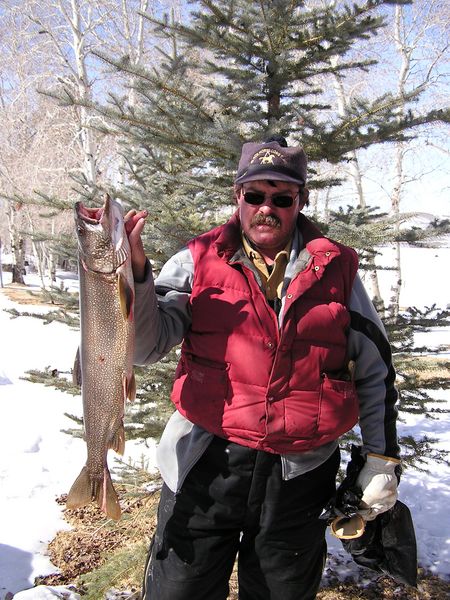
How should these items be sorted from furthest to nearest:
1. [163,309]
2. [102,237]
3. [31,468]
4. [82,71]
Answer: [82,71], [31,468], [163,309], [102,237]

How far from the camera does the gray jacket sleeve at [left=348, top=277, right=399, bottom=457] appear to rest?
221 cm

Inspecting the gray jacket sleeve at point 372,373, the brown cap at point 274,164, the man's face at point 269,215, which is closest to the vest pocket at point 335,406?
the gray jacket sleeve at point 372,373

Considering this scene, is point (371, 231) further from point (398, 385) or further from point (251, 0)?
point (251, 0)

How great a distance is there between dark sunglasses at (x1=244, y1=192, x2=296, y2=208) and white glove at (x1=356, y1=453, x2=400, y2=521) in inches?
47.5

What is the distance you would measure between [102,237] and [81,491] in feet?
3.47

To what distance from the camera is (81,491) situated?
203 cm

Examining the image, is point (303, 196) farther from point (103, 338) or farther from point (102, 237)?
point (103, 338)

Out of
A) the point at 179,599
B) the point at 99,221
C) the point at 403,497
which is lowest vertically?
the point at 403,497

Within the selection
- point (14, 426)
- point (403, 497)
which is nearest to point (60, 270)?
point (14, 426)

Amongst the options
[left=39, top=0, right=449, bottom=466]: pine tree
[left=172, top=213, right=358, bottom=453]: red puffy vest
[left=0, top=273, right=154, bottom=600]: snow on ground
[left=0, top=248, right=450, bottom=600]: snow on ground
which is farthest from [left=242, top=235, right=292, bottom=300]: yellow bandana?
[left=0, top=248, right=450, bottom=600]: snow on ground

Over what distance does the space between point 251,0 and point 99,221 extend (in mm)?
2526

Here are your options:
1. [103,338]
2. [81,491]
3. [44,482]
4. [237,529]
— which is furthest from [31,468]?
[103,338]

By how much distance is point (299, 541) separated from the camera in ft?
7.16

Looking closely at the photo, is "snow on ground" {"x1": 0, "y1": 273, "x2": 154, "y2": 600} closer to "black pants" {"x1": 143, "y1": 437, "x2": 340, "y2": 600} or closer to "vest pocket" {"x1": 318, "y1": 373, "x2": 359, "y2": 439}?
"black pants" {"x1": 143, "y1": 437, "x2": 340, "y2": 600}
